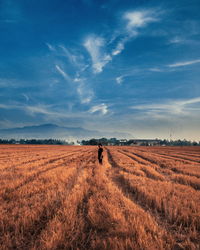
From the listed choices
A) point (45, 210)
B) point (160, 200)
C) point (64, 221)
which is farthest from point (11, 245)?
point (160, 200)

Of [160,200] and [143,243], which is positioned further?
[160,200]

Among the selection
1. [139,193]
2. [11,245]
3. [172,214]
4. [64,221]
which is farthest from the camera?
[139,193]

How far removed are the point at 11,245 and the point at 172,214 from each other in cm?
418

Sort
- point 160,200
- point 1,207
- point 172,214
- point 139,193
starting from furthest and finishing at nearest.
A: 1. point 139,193
2. point 160,200
3. point 1,207
4. point 172,214

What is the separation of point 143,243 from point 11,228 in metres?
3.14

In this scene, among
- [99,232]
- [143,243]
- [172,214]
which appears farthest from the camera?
[172,214]

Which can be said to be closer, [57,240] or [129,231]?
[57,240]

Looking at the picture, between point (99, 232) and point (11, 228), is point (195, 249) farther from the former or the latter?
point (11, 228)

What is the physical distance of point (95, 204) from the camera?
491 centimetres

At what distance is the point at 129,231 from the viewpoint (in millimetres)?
3240

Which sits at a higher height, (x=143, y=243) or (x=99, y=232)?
(x=143, y=243)

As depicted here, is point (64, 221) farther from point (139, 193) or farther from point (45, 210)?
point (139, 193)

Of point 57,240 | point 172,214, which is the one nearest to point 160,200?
point 172,214

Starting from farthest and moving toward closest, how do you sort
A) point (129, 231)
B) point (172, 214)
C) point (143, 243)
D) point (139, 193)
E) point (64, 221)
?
point (139, 193) < point (172, 214) < point (64, 221) < point (129, 231) < point (143, 243)
